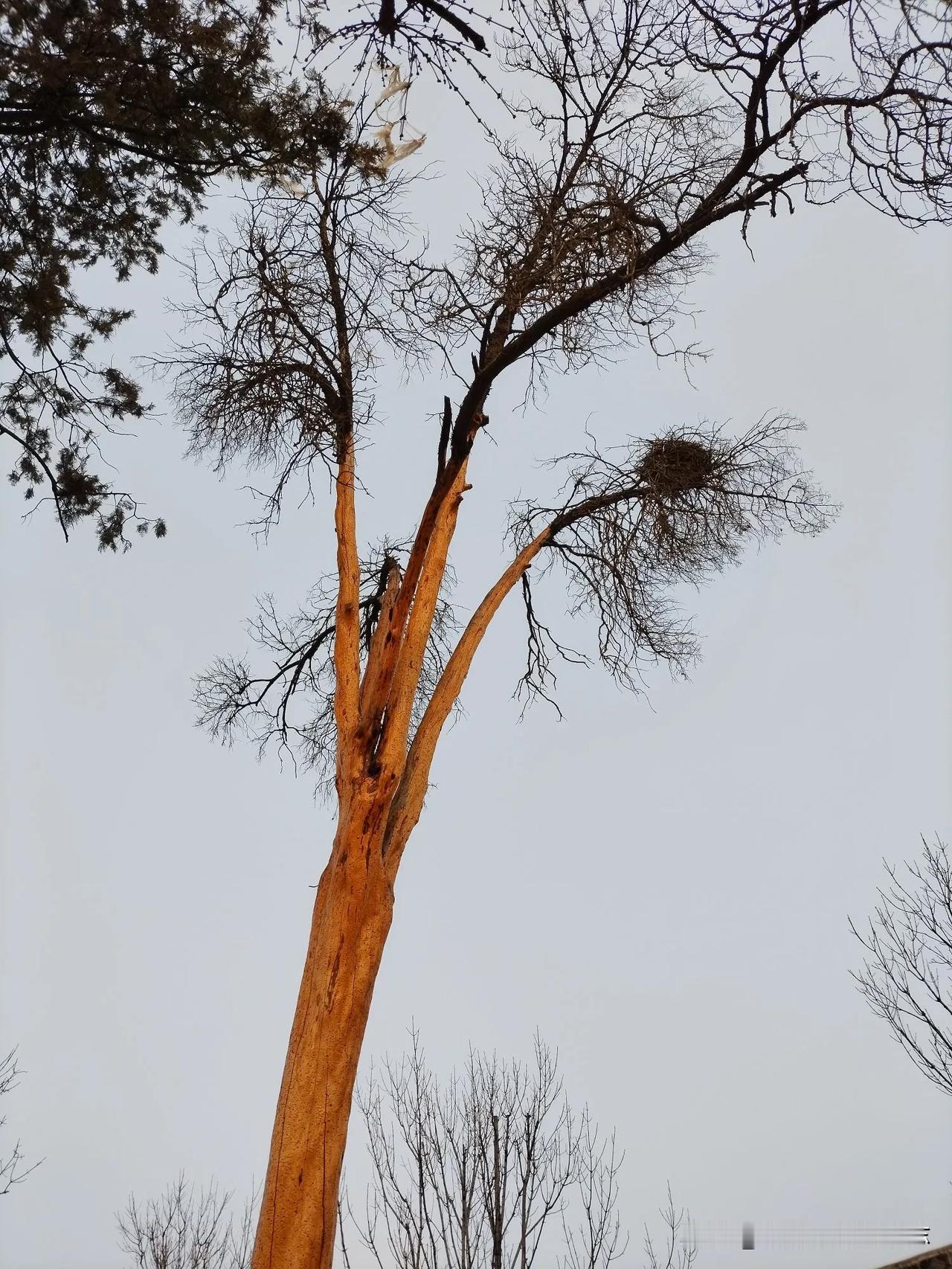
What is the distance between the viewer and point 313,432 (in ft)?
21.9

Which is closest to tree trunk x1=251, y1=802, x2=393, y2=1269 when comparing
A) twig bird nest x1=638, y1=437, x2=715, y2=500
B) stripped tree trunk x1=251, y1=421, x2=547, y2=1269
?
stripped tree trunk x1=251, y1=421, x2=547, y2=1269

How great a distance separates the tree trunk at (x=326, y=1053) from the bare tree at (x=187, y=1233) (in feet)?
29.9

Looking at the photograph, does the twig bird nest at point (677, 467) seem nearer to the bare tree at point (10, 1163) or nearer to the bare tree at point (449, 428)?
the bare tree at point (449, 428)

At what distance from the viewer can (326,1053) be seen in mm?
5031

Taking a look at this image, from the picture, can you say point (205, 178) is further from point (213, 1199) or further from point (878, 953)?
point (213, 1199)

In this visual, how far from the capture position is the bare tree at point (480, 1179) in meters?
7.15

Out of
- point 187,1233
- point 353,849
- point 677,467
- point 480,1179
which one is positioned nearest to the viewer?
point 353,849

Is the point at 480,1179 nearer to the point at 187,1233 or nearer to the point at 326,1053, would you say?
the point at 326,1053

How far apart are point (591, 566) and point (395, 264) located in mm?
2220

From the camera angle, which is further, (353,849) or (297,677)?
(297,677)

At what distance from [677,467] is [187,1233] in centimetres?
1139

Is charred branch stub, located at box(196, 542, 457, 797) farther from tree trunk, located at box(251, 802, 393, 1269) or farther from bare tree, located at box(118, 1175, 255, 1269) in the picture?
bare tree, located at box(118, 1175, 255, 1269)

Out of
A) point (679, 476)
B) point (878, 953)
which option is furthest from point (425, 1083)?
point (679, 476)

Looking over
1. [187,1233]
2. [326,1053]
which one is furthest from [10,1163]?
[326,1053]
